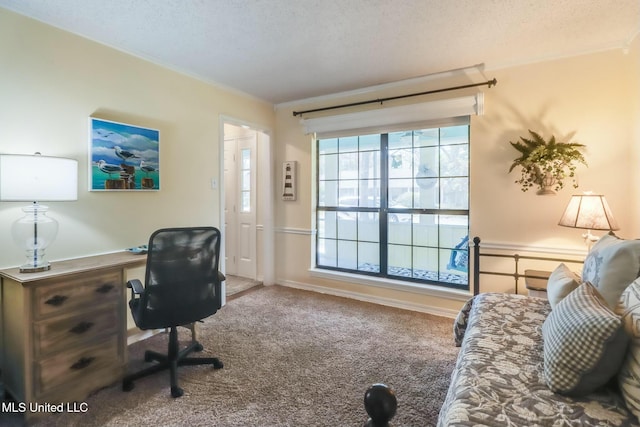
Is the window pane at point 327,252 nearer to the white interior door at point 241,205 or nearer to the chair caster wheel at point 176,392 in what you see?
the white interior door at point 241,205

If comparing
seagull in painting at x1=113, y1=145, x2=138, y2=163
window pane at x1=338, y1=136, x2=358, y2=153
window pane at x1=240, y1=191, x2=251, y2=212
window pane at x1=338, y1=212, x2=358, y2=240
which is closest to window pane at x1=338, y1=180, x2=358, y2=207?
window pane at x1=338, y1=212, x2=358, y2=240

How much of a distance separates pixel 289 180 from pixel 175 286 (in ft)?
7.94

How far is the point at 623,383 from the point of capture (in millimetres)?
1027

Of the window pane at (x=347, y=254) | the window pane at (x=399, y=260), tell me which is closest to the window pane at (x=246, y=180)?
the window pane at (x=347, y=254)

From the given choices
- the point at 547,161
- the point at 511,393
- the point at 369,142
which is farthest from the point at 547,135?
the point at 511,393

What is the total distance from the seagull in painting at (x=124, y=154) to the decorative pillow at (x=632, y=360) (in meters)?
3.20

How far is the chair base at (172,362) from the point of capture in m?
1.99

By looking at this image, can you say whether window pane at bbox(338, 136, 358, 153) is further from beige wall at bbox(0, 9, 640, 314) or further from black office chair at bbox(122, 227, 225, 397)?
black office chair at bbox(122, 227, 225, 397)

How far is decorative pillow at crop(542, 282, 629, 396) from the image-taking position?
1.03 meters

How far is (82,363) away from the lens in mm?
1935

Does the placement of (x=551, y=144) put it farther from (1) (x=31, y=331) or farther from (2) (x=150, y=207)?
(1) (x=31, y=331)

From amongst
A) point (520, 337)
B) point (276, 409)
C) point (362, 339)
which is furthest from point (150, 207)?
point (520, 337)

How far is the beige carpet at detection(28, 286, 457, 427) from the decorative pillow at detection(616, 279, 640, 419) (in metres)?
0.97

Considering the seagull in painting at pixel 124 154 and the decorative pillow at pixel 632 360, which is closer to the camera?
the decorative pillow at pixel 632 360
